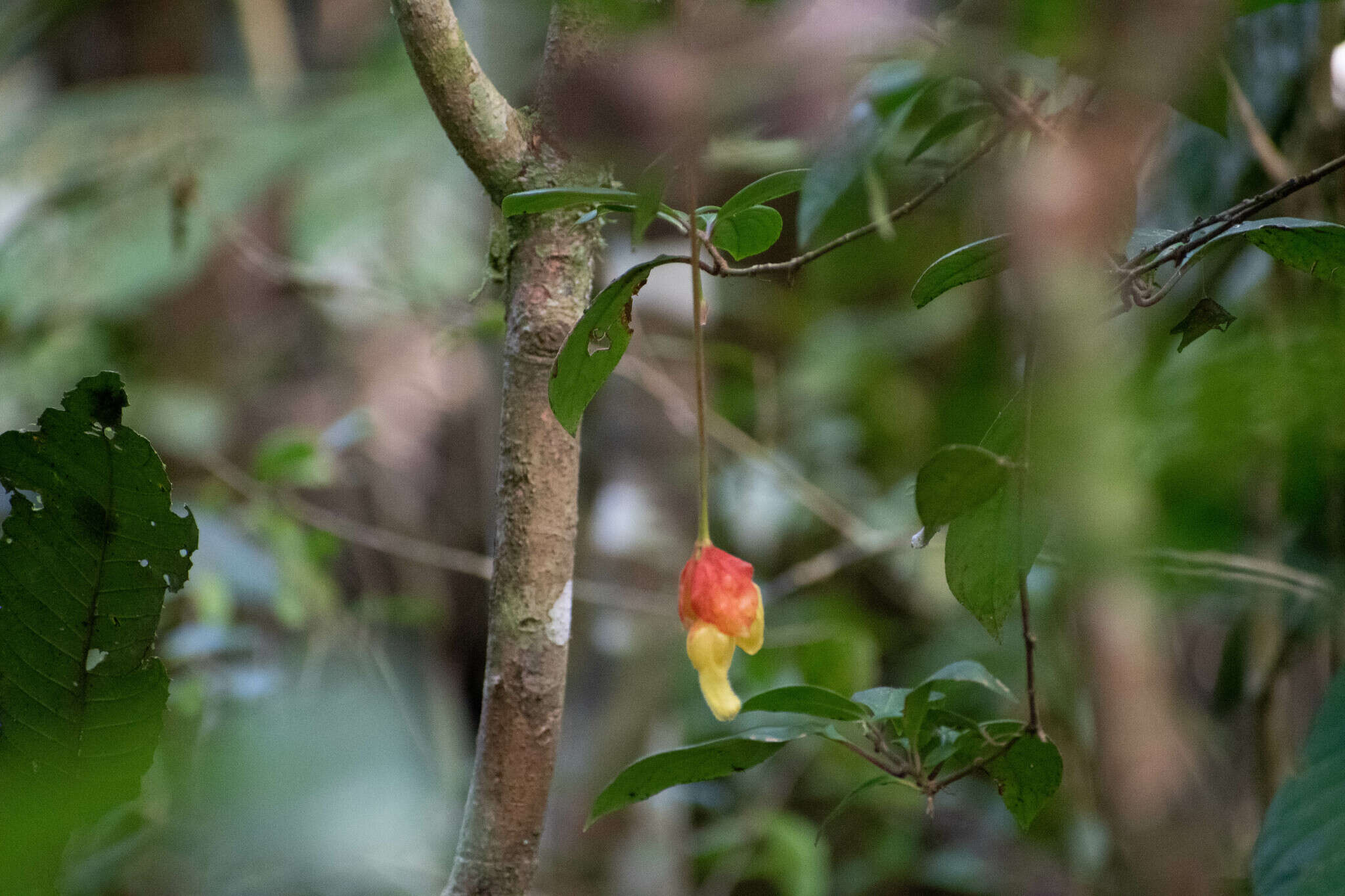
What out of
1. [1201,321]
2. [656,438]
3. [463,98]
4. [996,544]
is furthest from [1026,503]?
[656,438]

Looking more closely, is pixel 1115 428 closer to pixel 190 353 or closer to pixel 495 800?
pixel 495 800

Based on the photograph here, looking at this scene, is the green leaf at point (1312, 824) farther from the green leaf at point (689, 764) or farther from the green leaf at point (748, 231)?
the green leaf at point (748, 231)

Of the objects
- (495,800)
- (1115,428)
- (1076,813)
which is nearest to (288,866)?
(495,800)

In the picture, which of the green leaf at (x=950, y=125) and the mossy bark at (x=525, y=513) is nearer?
the mossy bark at (x=525, y=513)

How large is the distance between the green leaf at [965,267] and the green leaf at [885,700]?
0.72 ft

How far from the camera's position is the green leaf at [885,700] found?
22.1 inches

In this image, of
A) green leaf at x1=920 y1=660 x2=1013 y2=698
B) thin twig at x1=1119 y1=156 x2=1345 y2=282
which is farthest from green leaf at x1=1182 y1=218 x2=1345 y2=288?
green leaf at x1=920 y1=660 x2=1013 y2=698

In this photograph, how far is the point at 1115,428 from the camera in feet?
1.14

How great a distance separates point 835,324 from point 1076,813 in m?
1.10

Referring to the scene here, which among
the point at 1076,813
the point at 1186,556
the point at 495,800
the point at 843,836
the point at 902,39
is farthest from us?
the point at 843,836

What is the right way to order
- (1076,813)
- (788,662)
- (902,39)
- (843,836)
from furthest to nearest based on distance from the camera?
(843,836)
(1076,813)
(788,662)
(902,39)

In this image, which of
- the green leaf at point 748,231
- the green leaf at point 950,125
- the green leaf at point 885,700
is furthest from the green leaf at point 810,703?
the green leaf at point 950,125

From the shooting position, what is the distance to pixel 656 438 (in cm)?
192

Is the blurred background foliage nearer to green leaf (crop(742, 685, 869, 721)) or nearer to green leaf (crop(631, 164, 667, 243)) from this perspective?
green leaf (crop(631, 164, 667, 243))
